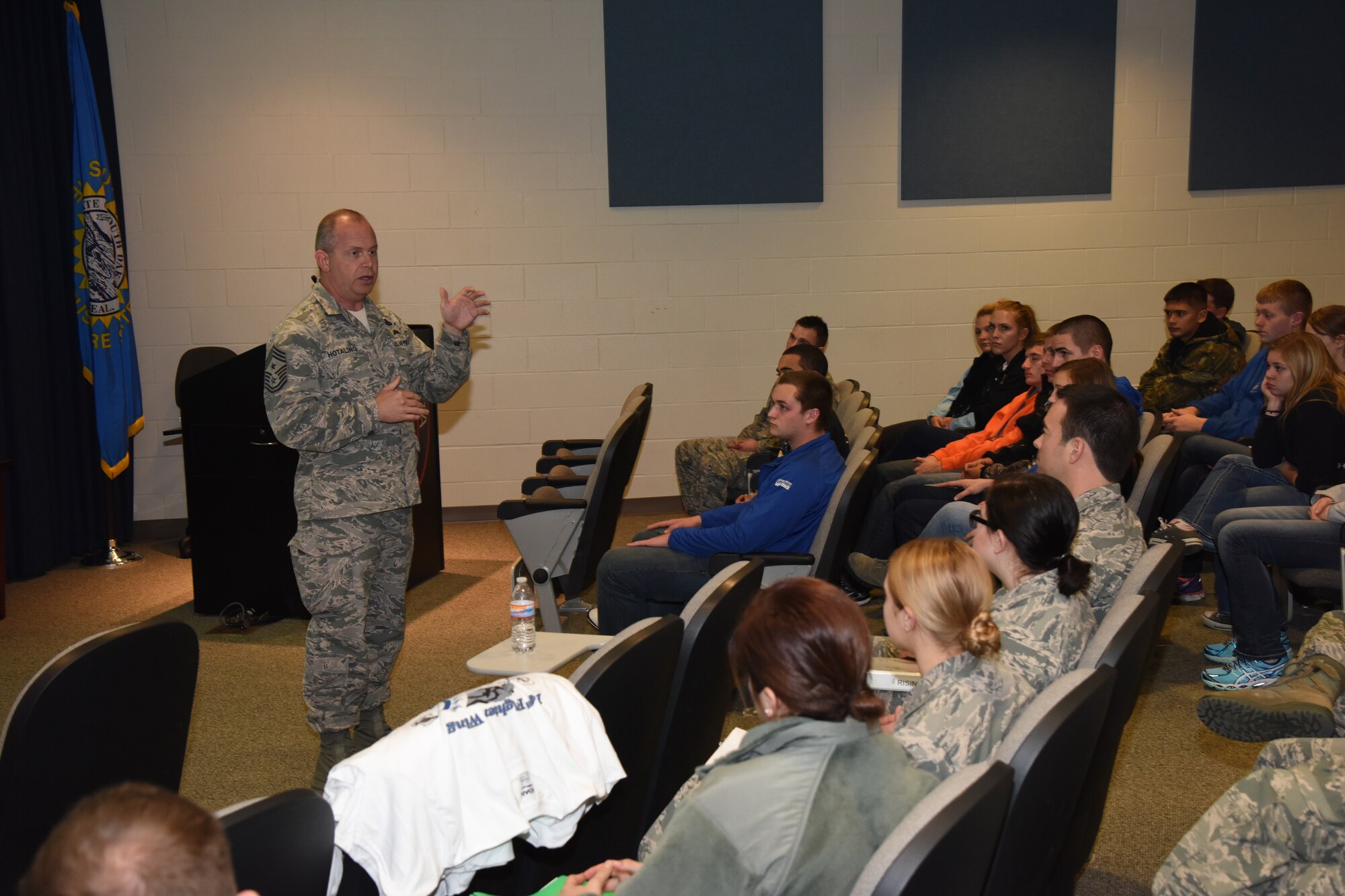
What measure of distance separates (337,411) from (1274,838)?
235 centimetres

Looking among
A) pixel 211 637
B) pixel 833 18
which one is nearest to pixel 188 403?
pixel 211 637

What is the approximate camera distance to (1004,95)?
6.36 meters

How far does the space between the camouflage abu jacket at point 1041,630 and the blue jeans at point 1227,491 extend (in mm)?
2135

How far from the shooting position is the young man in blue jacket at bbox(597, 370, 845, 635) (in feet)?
10.8

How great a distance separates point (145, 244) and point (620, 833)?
17.9 ft

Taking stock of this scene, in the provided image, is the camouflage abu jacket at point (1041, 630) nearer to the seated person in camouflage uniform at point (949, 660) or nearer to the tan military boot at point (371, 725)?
the seated person in camouflage uniform at point (949, 660)

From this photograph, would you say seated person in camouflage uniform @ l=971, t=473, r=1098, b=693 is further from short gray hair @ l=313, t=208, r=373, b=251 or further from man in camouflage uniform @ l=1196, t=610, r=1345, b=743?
short gray hair @ l=313, t=208, r=373, b=251

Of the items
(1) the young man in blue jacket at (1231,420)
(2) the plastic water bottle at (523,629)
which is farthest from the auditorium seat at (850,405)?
(2) the plastic water bottle at (523,629)

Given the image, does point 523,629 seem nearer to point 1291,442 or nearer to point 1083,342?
point 1083,342

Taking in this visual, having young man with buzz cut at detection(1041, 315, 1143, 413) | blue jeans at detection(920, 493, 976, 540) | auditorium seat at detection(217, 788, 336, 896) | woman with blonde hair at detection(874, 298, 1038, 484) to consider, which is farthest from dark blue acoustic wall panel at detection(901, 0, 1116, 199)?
auditorium seat at detection(217, 788, 336, 896)

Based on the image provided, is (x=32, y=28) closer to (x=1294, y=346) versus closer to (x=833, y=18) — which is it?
(x=833, y=18)

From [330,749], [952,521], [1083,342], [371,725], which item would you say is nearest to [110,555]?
[371,725]

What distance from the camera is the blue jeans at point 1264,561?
133 inches

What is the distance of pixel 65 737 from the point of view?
1653 mm
